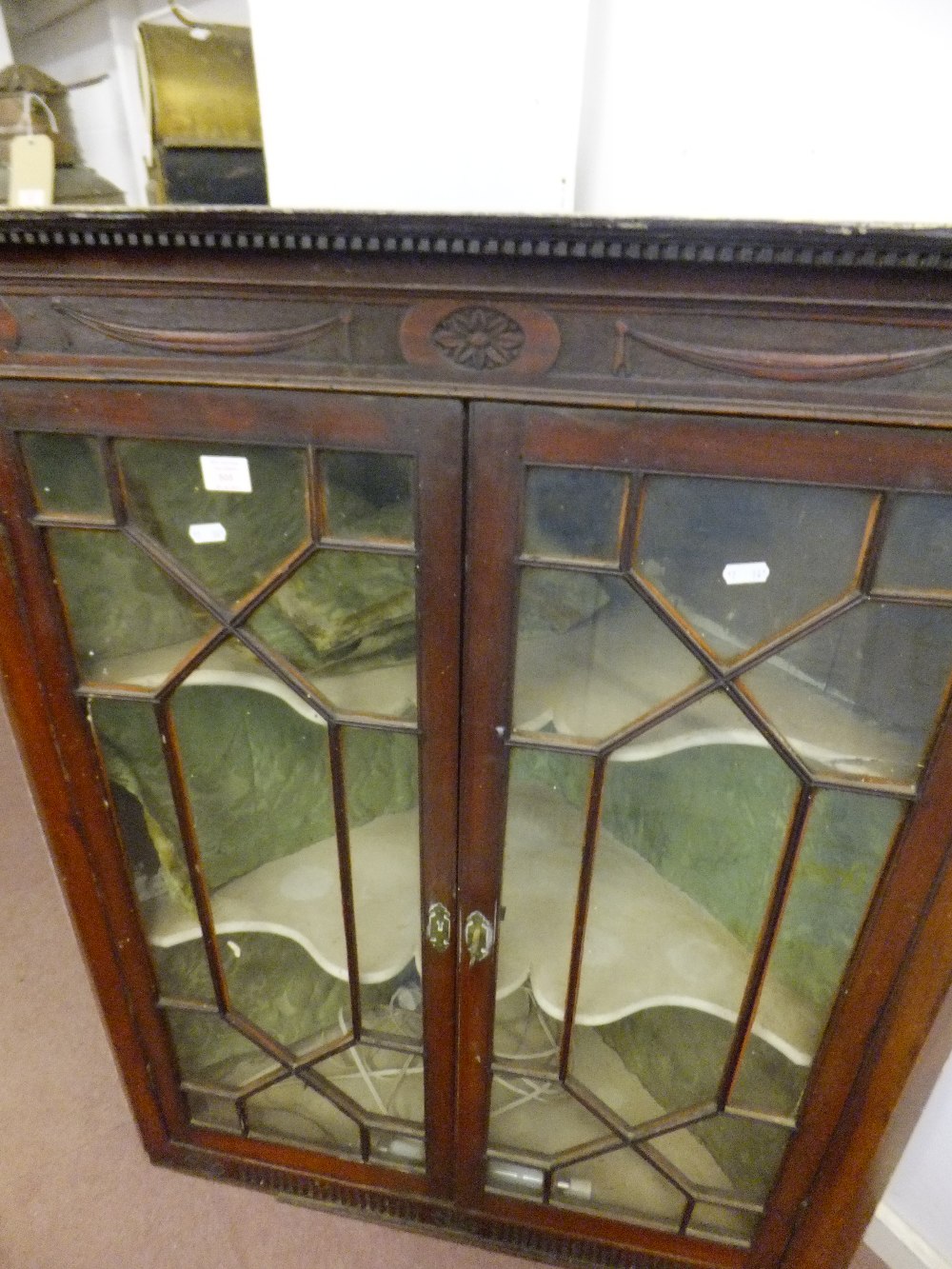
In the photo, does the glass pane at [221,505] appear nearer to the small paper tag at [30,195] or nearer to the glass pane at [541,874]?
the glass pane at [541,874]

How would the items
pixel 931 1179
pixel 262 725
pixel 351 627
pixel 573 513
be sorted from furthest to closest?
pixel 931 1179 < pixel 262 725 < pixel 351 627 < pixel 573 513

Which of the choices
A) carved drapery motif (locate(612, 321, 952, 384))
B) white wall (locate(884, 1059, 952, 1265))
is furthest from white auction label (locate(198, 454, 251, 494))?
white wall (locate(884, 1059, 952, 1265))

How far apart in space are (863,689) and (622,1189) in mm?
853

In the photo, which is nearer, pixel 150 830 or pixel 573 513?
pixel 573 513

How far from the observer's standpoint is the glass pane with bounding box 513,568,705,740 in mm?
707

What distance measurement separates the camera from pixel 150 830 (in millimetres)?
943

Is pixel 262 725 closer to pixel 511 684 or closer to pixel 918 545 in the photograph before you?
pixel 511 684

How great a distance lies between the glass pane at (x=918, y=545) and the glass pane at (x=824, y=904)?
217 mm

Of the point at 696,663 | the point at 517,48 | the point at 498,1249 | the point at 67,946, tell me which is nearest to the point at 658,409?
the point at 696,663

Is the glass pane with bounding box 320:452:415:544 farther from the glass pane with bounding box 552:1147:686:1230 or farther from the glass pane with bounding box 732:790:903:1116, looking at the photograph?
the glass pane with bounding box 552:1147:686:1230

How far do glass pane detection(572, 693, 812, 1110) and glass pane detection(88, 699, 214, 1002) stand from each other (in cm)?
53


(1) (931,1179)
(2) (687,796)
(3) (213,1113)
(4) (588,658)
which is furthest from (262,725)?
(1) (931,1179)

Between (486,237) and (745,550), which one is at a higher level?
(486,237)

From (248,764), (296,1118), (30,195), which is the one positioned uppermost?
(30,195)
